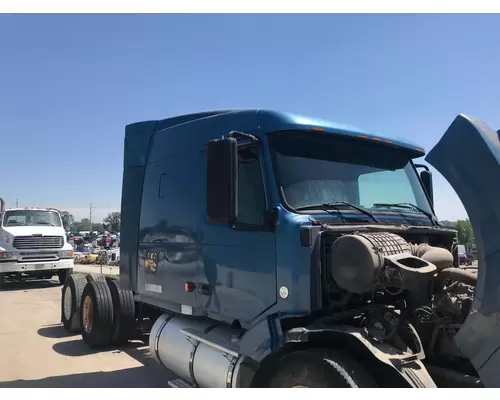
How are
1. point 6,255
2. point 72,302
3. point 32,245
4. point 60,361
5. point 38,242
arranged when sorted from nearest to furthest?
point 60,361
point 72,302
point 6,255
point 32,245
point 38,242

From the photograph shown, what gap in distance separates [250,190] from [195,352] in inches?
67.1

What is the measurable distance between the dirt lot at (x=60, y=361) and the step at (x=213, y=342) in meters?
1.29

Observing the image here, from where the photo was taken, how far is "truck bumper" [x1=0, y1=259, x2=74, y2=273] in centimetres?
1475

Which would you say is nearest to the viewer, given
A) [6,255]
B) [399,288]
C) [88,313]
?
[399,288]

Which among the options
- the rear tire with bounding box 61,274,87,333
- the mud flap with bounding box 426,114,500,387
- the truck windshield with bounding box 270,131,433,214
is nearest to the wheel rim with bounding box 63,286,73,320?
the rear tire with bounding box 61,274,87,333

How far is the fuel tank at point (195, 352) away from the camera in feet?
13.0

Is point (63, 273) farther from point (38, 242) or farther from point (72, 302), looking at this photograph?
point (72, 302)

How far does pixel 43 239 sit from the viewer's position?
602 inches

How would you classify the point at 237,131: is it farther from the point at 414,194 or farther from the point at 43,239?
the point at 43,239

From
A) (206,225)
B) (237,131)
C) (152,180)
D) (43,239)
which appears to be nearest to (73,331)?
(152,180)

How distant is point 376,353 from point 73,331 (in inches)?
252

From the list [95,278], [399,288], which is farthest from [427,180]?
[95,278]

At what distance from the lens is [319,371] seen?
299cm

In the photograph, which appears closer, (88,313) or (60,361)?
(60,361)
